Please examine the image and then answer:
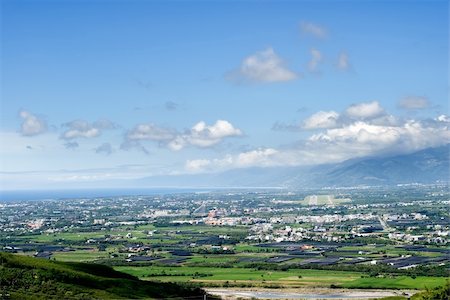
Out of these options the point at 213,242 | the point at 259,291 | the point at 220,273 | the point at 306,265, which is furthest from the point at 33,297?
the point at 213,242

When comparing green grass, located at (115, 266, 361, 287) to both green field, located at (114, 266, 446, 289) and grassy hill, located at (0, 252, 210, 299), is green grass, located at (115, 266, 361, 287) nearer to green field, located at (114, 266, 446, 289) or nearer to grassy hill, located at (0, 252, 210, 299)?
green field, located at (114, 266, 446, 289)

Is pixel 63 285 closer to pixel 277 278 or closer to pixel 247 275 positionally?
pixel 277 278

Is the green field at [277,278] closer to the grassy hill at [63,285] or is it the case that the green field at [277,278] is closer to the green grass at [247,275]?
the green grass at [247,275]

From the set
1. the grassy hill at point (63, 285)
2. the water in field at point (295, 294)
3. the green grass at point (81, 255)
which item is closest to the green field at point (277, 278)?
the water in field at point (295, 294)

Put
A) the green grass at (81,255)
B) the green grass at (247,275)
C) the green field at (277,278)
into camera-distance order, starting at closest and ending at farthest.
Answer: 1. the green field at (277,278)
2. the green grass at (247,275)
3. the green grass at (81,255)

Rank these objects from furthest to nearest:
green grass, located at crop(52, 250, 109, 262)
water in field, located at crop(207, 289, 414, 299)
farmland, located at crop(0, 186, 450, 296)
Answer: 1. green grass, located at crop(52, 250, 109, 262)
2. farmland, located at crop(0, 186, 450, 296)
3. water in field, located at crop(207, 289, 414, 299)

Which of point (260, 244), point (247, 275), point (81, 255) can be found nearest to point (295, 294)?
point (247, 275)

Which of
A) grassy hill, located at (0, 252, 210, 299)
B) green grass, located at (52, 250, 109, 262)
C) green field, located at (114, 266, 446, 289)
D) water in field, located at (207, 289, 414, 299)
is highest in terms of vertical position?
grassy hill, located at (0, 252, 210, 299)

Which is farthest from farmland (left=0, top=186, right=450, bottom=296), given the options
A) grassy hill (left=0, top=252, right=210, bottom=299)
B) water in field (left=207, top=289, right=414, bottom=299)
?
grassy hill (left=0, top=252, right=210, bottom=299)

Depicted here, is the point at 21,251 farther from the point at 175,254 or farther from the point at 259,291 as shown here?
the point at 259,291
